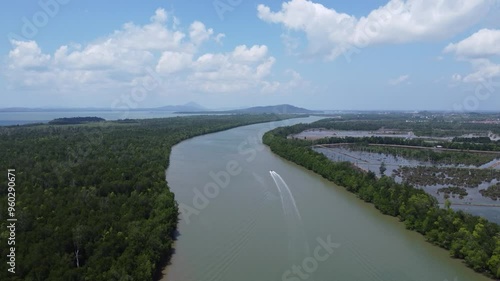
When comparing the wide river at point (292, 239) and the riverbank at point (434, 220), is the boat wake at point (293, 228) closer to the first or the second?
the wide river at point (292, 239)

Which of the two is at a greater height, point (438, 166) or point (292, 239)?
point (292, 239)

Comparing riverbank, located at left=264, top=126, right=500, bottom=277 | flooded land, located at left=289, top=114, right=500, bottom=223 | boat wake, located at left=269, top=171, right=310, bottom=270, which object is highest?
riverbank, located at left=264, top=126, right=500, bottom=277

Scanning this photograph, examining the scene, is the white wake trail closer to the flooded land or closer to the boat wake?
the boat wake

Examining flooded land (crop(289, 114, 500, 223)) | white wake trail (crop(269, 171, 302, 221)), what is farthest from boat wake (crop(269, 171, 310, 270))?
flooded land (crop(289, 114, 500, 223))

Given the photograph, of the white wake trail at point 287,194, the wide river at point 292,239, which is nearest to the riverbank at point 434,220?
the wide river at point 292,239

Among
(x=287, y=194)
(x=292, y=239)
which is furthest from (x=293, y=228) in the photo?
(x=287, y=194)

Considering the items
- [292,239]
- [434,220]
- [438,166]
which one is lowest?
[438,166]

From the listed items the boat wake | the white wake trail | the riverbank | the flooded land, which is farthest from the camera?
the flooded land

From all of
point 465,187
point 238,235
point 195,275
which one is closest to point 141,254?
point 195,275

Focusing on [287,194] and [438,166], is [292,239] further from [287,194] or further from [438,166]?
[438,166]

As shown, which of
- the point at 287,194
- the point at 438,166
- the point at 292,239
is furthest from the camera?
the point at 438,166
